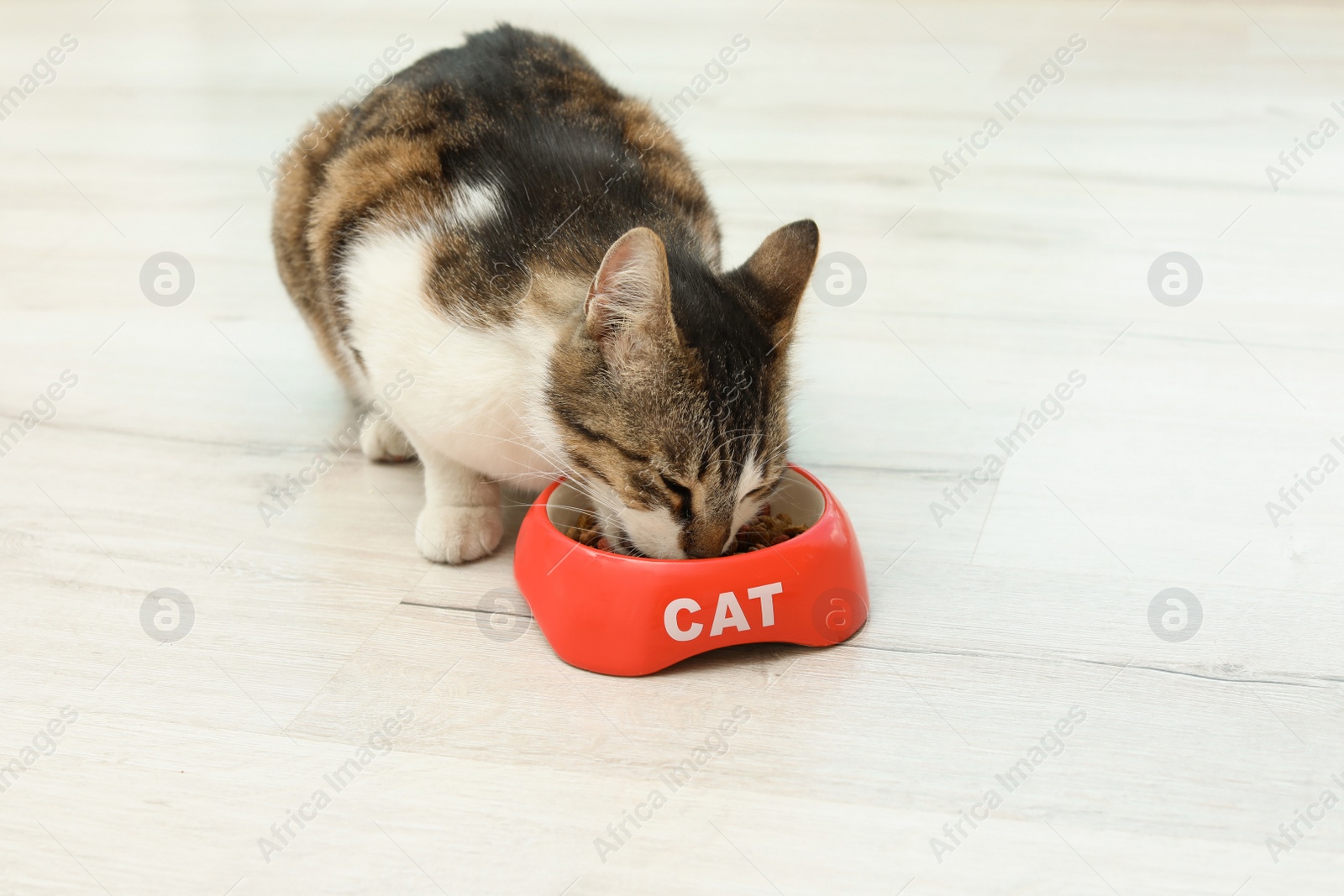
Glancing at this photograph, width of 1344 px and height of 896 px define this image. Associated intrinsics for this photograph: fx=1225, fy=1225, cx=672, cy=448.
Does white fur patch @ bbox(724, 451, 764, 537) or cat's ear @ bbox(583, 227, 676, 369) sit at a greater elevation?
cat's ear @ bbox(583, 227, 676, 369)

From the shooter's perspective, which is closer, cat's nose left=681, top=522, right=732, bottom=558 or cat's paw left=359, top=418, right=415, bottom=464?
cat's nose left=681, top=522, right=732, bottom=558

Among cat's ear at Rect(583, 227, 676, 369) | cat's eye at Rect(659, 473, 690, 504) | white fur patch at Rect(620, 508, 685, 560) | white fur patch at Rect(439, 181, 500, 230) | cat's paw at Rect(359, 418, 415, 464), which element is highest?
cat's ear at Rect(583, 227, 676, 369)

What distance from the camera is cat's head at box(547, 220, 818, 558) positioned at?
59.7 inches

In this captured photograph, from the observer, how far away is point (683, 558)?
1.60 meters

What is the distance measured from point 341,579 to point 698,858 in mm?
775

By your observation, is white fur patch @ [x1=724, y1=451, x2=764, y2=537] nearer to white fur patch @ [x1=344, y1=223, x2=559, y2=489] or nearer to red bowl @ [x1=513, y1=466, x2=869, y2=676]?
red bowl @ [x1=513, y1=466, x2=869, y2=676]

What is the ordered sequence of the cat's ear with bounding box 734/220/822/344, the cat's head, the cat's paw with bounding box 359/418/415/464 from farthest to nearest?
the cat's paw with bounding box 359/418/415/464
the cat's ear with bounding box 734/220/822/344
the cat's head

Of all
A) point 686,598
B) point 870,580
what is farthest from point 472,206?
point 870,580

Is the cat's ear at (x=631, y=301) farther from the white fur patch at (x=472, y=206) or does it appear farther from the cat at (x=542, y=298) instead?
the white fur patch at (x=472, y=206)

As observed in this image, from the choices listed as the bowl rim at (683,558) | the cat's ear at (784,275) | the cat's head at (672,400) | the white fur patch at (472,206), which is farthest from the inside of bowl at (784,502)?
the white fur patch at (472,206)

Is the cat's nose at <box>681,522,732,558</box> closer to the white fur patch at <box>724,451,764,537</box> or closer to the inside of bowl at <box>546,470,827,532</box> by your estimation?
the white fur patch at <box>724,451,764,537</box>

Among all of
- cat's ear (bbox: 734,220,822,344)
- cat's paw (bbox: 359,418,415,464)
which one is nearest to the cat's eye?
cat's ear (bbox: 734,220,822,344)

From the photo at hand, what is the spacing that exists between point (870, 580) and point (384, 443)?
0.90 m

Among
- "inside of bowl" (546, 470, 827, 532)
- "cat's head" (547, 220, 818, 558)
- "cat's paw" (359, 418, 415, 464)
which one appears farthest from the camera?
"cat's paw" (359, 418, 415, 464)
